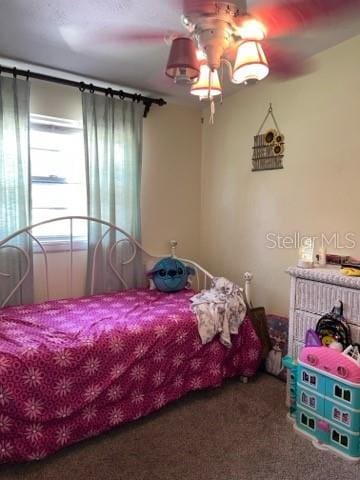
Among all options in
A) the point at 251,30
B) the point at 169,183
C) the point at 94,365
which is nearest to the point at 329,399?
the point at 94,365

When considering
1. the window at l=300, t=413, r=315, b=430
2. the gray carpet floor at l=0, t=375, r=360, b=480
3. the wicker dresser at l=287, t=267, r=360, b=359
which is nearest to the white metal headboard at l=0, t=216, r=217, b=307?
the wicker dresser at l=287, t=267, r=360, b=359

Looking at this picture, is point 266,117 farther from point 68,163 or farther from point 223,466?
point 223,466

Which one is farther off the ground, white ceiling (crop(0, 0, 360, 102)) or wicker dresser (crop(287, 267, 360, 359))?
white ceiling (crop(0, 0, 360, 102))

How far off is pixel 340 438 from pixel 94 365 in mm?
1280

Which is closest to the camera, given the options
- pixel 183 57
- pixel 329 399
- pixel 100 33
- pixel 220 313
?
pixel 183 57

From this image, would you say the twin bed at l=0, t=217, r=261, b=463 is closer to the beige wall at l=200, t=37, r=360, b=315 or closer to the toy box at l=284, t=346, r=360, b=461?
the toy box at l=284, t=346, r=360, b=461

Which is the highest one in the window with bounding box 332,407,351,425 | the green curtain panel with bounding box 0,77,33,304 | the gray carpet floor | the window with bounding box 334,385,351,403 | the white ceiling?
the white ceiling

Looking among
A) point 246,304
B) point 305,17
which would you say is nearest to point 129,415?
point 246,304

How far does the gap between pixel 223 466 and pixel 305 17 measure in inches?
88.3

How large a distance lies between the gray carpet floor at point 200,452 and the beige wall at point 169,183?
120 centimetres

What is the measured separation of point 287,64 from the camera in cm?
240

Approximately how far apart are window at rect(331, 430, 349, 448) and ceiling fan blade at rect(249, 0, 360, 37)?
2.06 m

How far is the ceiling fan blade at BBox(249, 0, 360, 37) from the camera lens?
5.27 ft

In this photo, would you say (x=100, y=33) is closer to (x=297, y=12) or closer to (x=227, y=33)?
(x=227, y=33)
